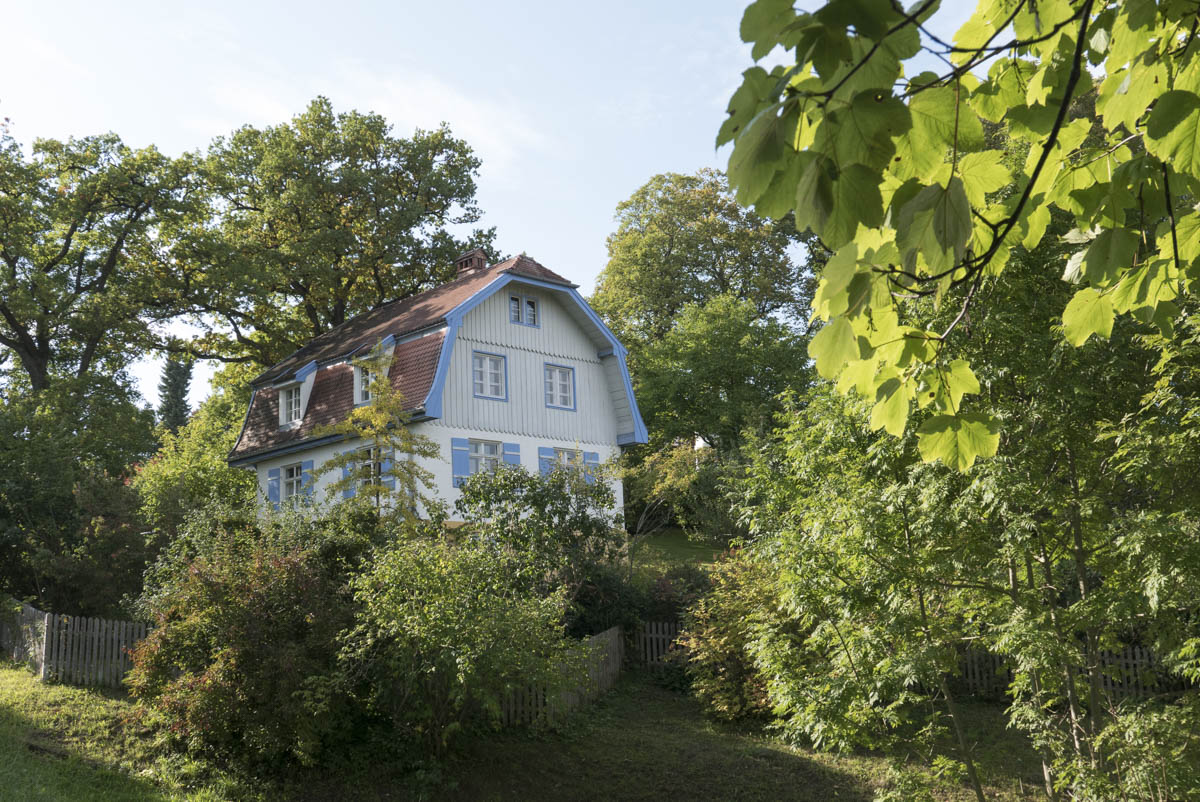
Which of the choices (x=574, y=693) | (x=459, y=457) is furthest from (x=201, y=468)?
Answer: (x=574, y=693)

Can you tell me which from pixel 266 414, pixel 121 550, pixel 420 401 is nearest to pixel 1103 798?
pixel 121 550

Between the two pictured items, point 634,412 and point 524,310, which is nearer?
point 524,310

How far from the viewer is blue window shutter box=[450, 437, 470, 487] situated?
26.2 meters

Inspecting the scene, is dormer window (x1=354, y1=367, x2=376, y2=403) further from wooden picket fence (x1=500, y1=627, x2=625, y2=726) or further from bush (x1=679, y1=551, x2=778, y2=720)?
bush (x1=679, y1=551, x2=778, y2=720)

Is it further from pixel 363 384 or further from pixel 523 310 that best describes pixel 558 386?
pixel 363 384

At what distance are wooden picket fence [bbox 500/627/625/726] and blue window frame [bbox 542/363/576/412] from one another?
35.9 feet

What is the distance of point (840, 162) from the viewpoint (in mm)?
1994

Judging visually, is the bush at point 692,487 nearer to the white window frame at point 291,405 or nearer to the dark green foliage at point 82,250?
the white window frame at point 291,405

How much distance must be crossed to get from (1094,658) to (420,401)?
1831cm

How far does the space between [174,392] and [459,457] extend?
164 ft

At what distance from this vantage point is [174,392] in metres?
69.1

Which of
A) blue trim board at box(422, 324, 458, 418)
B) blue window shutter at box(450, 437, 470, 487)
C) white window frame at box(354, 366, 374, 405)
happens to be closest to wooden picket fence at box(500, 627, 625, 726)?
blue trim board at box(422, 324, 458, 418)

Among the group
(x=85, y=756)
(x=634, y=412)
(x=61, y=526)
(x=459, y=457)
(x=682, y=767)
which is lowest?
(x=682, y=767)

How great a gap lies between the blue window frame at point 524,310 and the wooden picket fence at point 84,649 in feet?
48.0
